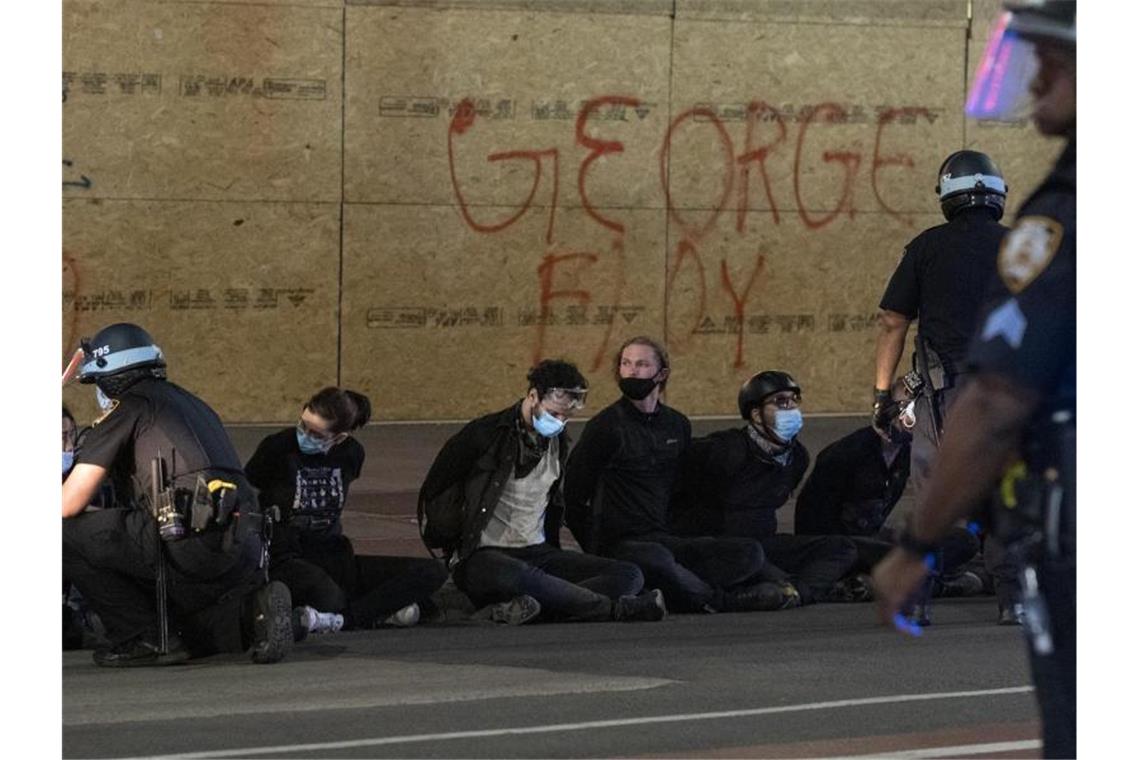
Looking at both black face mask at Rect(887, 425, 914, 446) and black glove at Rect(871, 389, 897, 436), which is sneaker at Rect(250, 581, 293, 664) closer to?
black glove at Rect(871, 389, 897, 436)

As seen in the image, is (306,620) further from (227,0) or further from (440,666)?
(227,0)

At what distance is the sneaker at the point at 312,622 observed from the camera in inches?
383

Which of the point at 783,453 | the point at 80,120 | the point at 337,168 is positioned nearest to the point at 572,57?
the point at 337,168

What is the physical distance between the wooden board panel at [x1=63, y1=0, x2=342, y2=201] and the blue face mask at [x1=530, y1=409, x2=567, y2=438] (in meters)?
6.58

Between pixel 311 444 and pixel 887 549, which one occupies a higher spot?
pixel 311 444

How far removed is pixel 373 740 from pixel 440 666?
165 cm

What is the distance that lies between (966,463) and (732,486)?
7117 mm

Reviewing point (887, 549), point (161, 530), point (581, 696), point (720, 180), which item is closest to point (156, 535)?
point (161, 530)

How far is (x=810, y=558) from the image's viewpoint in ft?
37.8

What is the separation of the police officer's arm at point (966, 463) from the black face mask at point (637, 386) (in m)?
6.71

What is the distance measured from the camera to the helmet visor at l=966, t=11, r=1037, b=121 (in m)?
4.66

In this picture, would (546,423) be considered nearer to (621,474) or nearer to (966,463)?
(621,474)

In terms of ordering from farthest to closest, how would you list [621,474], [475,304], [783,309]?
[783,309] → [475,304] → [621,474]

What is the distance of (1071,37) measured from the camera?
15.1ft
